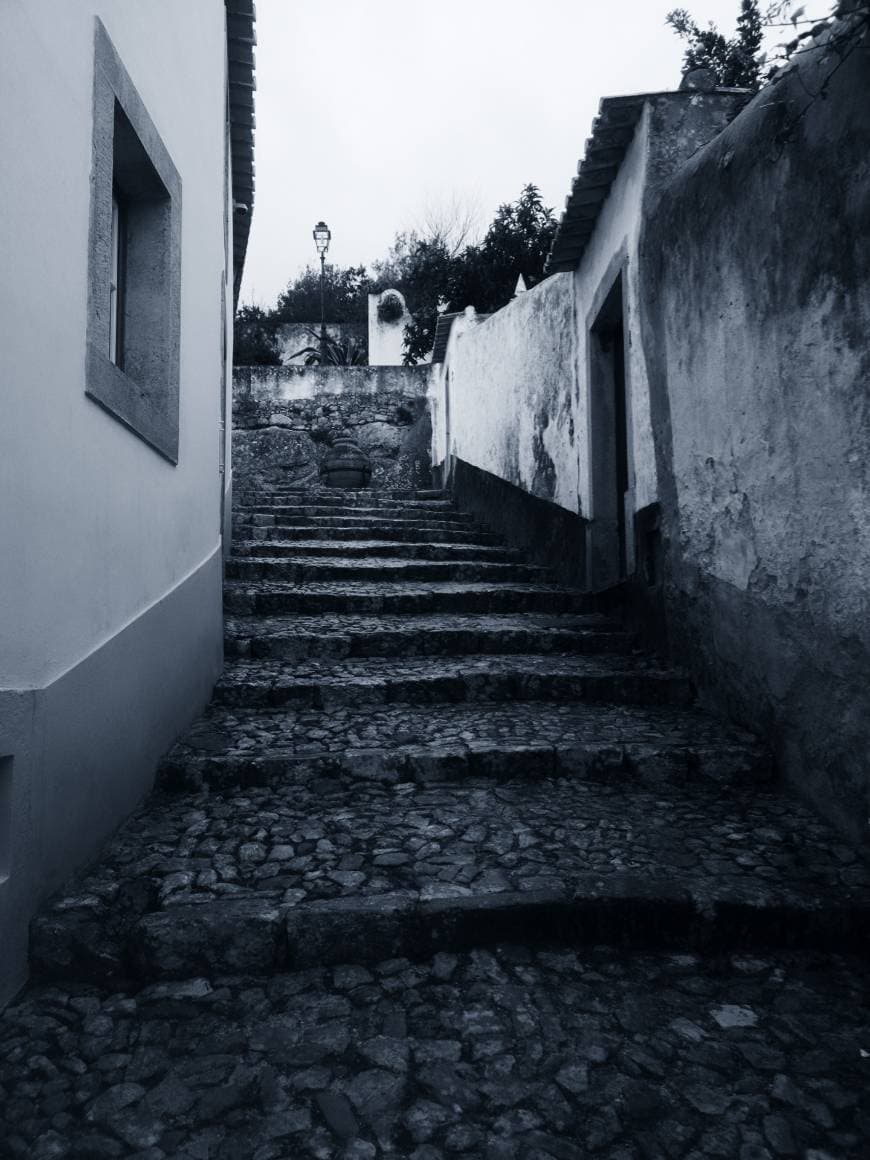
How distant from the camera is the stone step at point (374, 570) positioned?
5.56m

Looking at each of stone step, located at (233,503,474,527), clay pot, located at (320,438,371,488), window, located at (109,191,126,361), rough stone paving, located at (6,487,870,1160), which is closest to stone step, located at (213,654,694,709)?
rough stone paving, located at (6,487,870,1160)

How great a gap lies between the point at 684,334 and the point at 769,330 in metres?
0.84

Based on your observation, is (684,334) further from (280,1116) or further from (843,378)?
(280,1116)

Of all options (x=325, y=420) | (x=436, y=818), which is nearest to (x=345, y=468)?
(x=325, y=420)

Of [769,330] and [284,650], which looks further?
[284,650]

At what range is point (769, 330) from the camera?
9.82ft

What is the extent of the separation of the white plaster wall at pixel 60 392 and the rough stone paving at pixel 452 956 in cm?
78

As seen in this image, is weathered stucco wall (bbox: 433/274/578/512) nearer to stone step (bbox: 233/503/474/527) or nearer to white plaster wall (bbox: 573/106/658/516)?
stone step (bbox: 233/503/474/527)

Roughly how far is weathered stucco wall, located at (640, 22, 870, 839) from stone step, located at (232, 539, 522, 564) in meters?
2.79

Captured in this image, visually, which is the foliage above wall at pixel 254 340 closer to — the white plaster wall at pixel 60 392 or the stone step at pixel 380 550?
the stone step at pixel 380 550

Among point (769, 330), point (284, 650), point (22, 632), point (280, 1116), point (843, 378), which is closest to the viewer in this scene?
point (280, 1116)

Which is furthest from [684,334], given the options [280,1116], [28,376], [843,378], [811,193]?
[280,1116]

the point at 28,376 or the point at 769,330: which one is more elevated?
the point at 769,330

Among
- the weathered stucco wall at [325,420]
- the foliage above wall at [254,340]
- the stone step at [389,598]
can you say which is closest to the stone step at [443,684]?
the stone step at [389,598]
